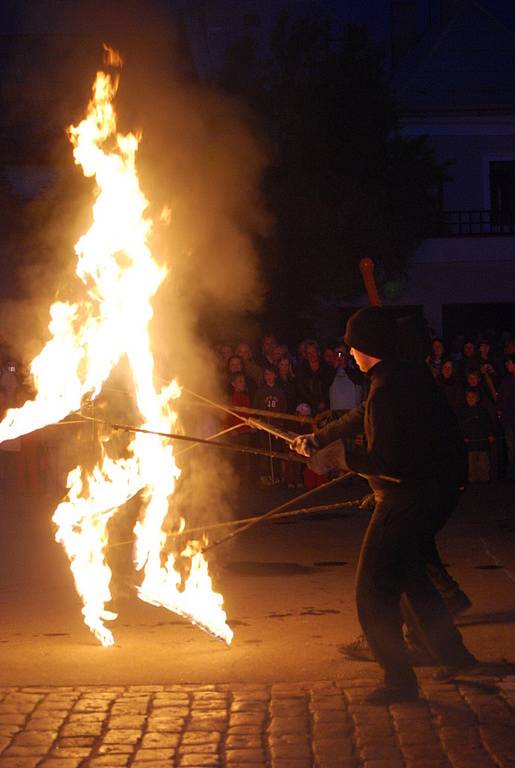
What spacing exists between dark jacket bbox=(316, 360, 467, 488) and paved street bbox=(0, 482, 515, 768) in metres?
1.04

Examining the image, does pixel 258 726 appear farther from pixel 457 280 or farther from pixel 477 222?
pixel 477 222

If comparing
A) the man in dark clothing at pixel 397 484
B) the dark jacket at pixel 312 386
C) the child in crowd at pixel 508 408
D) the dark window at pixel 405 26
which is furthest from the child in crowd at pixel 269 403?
the dark window at pixel 405 26

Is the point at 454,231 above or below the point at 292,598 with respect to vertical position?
above

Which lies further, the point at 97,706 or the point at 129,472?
the point at 129,472

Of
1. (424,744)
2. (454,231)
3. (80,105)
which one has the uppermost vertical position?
(80,105)

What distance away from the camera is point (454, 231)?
1298 inches

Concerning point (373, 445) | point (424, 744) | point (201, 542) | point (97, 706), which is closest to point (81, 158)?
point (201, 542)

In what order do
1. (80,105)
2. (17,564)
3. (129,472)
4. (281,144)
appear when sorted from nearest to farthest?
(129,472), (17,564), (281,144), (80,105)

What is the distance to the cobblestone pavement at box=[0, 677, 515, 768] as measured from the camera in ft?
16.0

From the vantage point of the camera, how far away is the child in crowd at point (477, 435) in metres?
15.9

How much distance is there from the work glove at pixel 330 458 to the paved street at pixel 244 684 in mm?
1041

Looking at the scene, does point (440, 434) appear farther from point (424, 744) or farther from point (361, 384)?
point (361, 384)

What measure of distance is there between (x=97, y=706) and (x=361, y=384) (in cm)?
1032

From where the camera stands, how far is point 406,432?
5.81 metres
